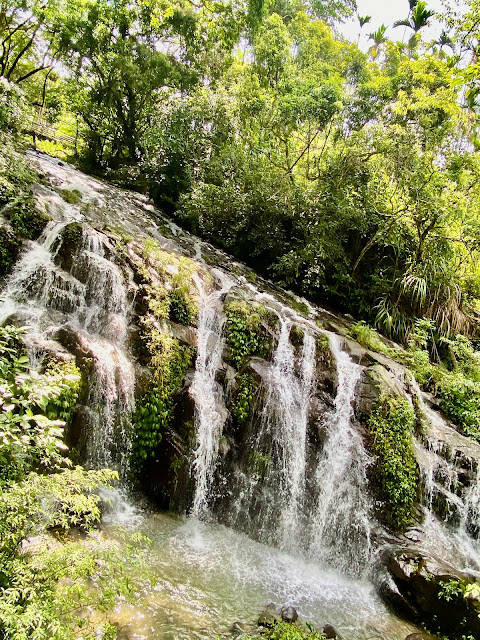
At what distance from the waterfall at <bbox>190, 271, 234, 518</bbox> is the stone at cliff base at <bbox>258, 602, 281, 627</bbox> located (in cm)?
187

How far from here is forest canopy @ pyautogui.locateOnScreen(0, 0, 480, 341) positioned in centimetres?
1129

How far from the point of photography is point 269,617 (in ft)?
14.6

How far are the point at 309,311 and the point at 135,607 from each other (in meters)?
7.68

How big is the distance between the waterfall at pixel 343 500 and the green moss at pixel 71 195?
7.71 meters

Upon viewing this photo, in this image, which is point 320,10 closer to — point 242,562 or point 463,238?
point 463,238

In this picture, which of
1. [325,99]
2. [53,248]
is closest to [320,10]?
[325,99]

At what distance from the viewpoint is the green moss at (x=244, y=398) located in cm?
692

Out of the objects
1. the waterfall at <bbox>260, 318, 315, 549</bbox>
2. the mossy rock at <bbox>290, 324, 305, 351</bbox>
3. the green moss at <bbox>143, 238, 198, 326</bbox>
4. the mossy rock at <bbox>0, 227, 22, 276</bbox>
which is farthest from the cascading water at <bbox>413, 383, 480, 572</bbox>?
the mossy rock at <bbox>0, 227, 22, 276</bbox>

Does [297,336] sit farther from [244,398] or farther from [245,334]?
[244,398]

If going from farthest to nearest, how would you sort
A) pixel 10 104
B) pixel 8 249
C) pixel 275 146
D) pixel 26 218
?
pixel 275 146
pixel 10 104
pixel 26 218
pixel 8 249

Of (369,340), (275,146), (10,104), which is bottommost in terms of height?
(369,340)

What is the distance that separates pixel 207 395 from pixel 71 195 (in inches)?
257

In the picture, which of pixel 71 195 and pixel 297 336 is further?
pixel 71 195

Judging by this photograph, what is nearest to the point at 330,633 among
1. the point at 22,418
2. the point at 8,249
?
the point at 22,418
